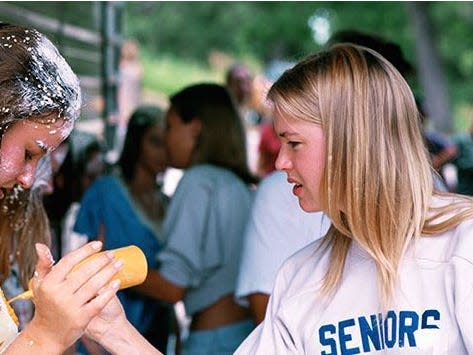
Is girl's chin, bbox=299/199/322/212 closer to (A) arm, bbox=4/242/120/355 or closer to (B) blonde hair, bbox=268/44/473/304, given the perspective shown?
(B) blonde hair, bbox=268/44/473/304

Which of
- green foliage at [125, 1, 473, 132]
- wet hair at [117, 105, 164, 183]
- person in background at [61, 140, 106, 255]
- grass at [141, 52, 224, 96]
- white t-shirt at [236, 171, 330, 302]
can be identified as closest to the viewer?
white t-shirt at [236, 171, 330, 302]

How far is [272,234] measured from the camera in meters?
2.98

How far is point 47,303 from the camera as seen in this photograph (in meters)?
1.80

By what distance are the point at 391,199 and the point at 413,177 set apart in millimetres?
70

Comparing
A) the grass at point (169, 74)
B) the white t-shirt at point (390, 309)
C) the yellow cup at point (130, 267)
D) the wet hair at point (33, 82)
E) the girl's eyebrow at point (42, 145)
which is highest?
the wet hair at point (33, 82)

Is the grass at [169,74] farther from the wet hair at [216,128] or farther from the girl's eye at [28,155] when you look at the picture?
the girl's eye at [28,155]

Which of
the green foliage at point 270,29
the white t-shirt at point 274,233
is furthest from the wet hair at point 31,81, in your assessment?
the green foliage at point 270,29

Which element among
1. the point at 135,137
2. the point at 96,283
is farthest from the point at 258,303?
the point at 135,137

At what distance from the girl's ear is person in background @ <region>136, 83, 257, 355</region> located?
6cm

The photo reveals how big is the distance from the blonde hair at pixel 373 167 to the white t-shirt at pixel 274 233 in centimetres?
79

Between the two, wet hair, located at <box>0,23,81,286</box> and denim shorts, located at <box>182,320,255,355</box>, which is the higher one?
wet hair, located at <box>0,23,81,286</box>

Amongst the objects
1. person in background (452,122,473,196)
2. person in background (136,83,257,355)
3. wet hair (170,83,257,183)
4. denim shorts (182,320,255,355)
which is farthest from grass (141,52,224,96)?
denim shorts (182,320,255,355)

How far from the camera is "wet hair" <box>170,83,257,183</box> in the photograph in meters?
3.70

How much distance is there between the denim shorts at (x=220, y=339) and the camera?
3512 mm
